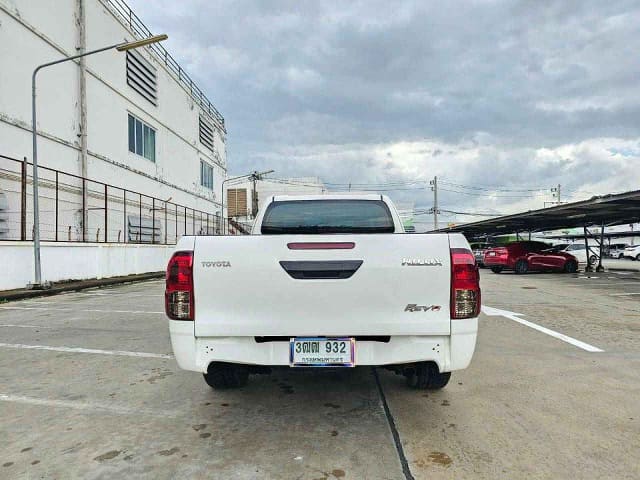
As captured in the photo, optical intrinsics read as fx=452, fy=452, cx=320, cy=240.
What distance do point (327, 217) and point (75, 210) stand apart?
1567 cm

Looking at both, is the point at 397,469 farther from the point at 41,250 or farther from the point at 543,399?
the point at 41,250

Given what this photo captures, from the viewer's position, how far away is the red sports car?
21422mm

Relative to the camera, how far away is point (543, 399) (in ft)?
13.1

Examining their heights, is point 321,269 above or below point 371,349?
above

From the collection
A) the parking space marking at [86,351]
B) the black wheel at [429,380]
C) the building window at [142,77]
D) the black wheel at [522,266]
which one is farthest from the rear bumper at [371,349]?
the building window at [142,77]

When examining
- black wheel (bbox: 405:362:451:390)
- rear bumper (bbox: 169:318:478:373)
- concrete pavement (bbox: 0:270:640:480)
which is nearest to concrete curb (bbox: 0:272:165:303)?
concrete pavement (bbox: 0:270:640:480)

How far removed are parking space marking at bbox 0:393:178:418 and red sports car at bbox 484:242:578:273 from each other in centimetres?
2037

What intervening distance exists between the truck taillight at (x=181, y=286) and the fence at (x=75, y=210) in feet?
29.3

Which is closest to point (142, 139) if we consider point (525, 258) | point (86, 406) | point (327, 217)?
point (525, 258)

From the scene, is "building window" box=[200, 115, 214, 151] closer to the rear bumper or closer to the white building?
the white building

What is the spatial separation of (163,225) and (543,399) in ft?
78.7

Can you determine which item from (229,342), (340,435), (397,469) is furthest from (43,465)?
(397,469)

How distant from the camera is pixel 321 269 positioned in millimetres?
3100

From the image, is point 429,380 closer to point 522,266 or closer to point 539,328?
point 539,328
